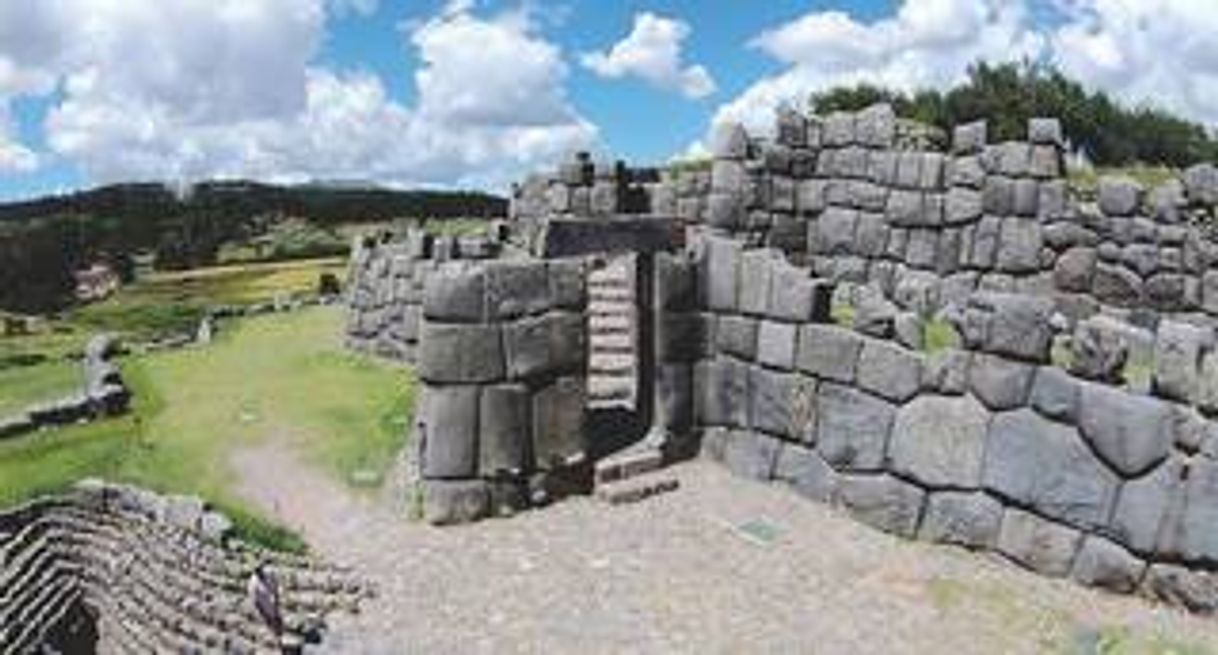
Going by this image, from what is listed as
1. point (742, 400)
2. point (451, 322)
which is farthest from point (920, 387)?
point (451, 322)

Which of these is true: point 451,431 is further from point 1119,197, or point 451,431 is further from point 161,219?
point 161,219

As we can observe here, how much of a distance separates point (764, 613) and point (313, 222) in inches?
3814

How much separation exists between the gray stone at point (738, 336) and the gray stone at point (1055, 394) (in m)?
3.96

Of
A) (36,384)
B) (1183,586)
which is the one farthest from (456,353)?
(36,384)

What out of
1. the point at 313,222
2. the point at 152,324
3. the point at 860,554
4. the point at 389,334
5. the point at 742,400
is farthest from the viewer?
the point at 313,222

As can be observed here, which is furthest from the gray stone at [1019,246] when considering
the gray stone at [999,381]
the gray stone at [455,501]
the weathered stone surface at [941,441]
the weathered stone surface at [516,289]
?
the gray stone at [455,501]

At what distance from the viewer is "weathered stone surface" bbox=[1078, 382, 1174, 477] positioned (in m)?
13.7

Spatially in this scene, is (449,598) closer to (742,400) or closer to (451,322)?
(451,322)

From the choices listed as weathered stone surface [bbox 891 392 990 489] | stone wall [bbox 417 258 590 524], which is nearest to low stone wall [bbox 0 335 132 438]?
stone wall [bbox 417 258 590 524]

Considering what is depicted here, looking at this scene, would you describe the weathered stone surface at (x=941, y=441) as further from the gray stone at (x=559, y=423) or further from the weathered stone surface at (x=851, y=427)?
the gray stone at (x=559, y=423)

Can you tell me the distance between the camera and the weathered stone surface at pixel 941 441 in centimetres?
1533

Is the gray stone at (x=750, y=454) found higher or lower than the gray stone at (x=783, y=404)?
lower

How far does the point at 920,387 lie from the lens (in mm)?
15898

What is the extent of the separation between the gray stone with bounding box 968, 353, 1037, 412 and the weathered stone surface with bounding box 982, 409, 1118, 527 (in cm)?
13
